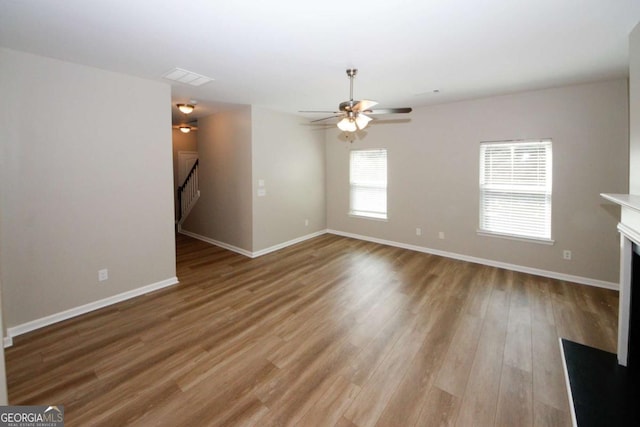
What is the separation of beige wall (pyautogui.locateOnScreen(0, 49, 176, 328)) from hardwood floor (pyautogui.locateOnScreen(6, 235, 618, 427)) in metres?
0.42

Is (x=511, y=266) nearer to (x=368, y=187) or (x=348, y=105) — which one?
(x=368, y=187)

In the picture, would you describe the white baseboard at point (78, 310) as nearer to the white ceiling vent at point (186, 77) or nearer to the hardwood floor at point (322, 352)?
the hardwood floor at point (322, 352)

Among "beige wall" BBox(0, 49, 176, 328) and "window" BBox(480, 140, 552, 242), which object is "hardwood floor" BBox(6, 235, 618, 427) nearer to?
"beige wall" BBox(0, 49, 176, 328)

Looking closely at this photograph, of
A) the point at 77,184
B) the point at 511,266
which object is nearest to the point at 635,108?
the point at 511,266

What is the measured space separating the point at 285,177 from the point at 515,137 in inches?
155

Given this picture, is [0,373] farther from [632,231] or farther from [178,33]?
[632,231]

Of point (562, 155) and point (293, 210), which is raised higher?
point (562, 155)

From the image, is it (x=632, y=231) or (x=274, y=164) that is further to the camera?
(x=274, y=164)

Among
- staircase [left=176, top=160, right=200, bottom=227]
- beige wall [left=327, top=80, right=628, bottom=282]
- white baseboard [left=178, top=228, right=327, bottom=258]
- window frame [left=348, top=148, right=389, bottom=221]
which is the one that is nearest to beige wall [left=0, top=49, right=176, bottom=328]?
white baseboard [left=178, top=228, right=327, bottom=258]

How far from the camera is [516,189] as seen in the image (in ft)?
13.9

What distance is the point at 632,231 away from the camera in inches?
77.4

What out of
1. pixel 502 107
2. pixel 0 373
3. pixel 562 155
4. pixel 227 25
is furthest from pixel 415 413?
pixel 502 107

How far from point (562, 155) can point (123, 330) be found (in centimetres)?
586

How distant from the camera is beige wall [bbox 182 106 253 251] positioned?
4977 millimetres
